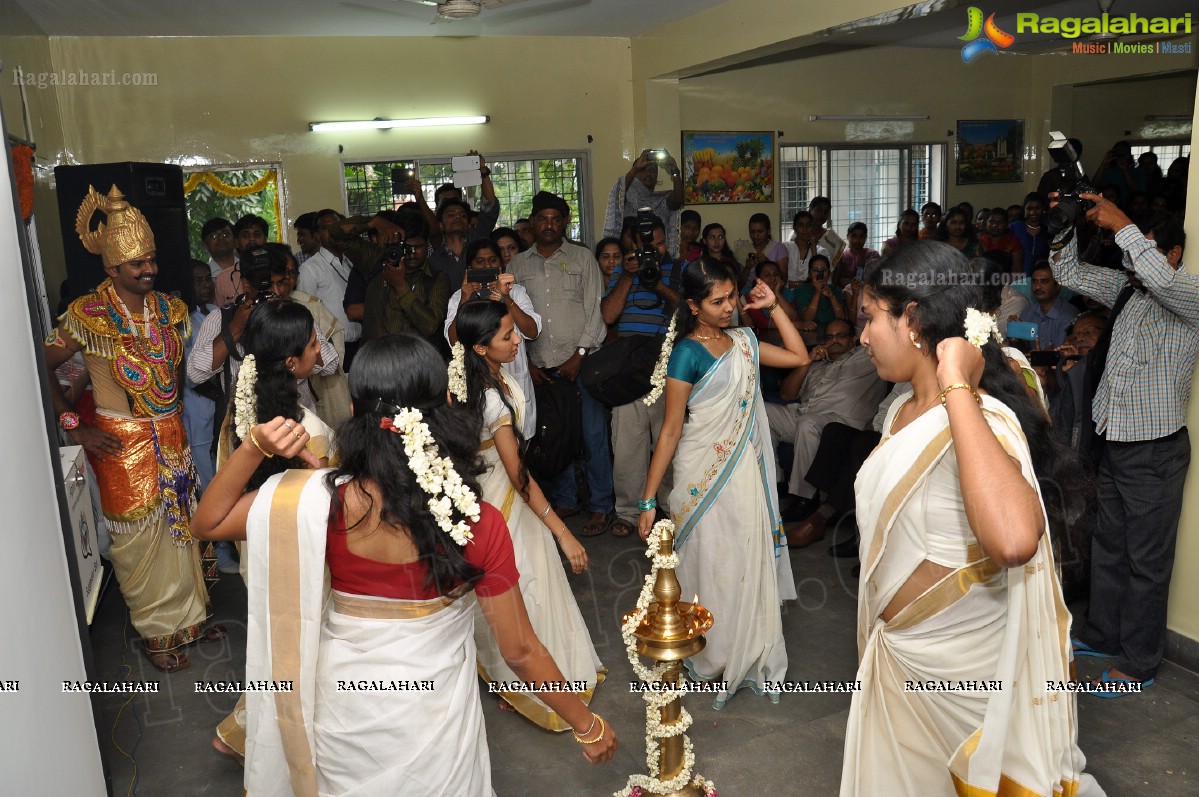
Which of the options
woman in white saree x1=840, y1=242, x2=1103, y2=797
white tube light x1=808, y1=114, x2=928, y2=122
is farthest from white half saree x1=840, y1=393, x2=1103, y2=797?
white tube light x1=808, y1=114, x2=928, y2=122

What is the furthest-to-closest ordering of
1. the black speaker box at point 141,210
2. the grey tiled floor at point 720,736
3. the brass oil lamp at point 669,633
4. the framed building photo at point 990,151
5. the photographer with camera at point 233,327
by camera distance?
1. the framed building photo at point 990,151
2. the black speaker box at point 141,210
3. the photographer with camera at point 233,327
4. the grey tiled floor at point 720,736
5. the brass oil lamp at point 669,633

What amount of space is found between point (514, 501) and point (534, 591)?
1.02 feet

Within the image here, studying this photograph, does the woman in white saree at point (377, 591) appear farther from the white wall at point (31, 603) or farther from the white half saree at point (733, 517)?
the white half saree at point (733, 517)

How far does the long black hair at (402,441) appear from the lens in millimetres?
1760

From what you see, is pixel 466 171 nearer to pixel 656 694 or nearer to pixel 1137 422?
pixel 1137 422

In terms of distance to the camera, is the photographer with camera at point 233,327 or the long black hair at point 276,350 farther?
the photographer with camera at point 233,327

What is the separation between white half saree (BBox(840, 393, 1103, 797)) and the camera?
182 cm

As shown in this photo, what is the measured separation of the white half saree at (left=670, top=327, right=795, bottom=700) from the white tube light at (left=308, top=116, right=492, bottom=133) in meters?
4.84

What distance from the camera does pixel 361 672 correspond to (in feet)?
5.99

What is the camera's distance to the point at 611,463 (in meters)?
5.18

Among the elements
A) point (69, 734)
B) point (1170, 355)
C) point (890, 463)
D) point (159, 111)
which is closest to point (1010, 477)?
point (890, 463)

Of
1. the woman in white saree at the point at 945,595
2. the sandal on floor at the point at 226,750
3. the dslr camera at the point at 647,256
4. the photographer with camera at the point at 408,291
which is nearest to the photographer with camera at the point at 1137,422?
the woman in white saree at the point at 945,595

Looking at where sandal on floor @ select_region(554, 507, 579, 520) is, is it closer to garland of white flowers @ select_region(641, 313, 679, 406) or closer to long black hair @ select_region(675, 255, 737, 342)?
garland of white flowers @ select_region(641, 313, 679, 406)

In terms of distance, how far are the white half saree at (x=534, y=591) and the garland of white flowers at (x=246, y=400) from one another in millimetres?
692
